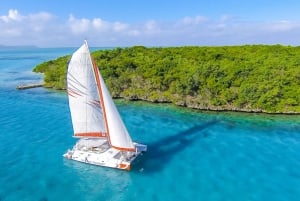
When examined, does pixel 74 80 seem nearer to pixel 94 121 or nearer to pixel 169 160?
pixel 94 121

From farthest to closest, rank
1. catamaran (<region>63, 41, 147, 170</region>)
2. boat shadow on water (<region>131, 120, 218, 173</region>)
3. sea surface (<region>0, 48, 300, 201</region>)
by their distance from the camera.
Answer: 1. boat shadow on water (<region>131, 120, 218, 173</region>)
2. catamaran (<region>63, 41, 147, 170</region>)
3. sea surface (<region>0, 48, 300, 201</region>)

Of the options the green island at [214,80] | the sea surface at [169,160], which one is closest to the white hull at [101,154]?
the sea surface at [169,160]

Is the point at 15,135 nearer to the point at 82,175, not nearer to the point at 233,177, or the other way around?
the point at 82,175

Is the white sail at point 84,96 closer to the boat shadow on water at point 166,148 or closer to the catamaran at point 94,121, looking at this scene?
the catamaran at point 94,121

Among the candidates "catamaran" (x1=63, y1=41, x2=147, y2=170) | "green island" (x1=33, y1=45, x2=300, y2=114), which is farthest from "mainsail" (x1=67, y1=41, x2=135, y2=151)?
"green island" (x1=33, y1=45, x2=300, y2=114)

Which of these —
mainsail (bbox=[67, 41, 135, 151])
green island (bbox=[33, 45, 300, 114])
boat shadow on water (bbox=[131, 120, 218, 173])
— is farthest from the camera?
green island (bbox=[33, 45, 300, 114])

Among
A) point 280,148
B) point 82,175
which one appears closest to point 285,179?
point 280,148

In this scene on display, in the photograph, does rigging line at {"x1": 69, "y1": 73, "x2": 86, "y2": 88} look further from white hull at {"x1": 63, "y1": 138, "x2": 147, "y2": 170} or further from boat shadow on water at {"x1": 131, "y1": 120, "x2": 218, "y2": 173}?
boat shadow on water at {"x1": 131, "y1": 120, "x2": 218, "y2": 173}
